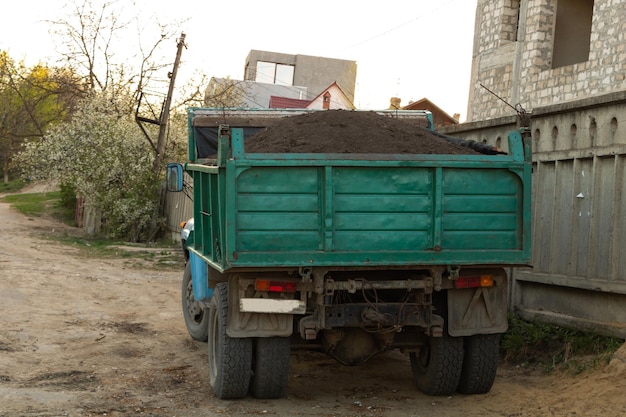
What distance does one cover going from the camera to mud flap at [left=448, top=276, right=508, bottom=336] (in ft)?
22.2

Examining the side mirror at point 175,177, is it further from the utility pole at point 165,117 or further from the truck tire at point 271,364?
the utility pole at point 165,117

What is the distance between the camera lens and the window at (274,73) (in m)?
55.8

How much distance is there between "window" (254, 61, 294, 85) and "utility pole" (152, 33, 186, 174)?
96.0 ft

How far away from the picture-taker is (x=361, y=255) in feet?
20.8

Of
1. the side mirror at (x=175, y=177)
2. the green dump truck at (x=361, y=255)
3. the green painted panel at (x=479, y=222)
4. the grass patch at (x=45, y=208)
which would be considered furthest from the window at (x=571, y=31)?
the grass patch at (x=45, y=208)

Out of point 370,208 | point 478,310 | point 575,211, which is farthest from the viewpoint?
point 575,211

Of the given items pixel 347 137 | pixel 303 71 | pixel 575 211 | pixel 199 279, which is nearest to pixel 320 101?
pixel 303 71

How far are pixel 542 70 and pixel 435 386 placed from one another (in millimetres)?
9884

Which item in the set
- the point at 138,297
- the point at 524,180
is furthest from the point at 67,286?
the point at 524,180

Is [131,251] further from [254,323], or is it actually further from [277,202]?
[277,202]

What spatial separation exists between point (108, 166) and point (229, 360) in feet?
64.0

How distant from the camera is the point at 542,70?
15.6m

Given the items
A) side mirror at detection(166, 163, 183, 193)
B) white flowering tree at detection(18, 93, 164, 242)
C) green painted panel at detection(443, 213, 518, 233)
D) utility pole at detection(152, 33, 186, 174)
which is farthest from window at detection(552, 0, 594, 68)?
utility pole at detection(152, 33, 186, 174)

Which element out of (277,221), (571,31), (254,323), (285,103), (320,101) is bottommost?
(254,323)
